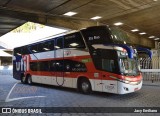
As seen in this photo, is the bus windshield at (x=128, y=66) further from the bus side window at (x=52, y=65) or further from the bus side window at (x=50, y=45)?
the bus side window at (x=50, y=45)

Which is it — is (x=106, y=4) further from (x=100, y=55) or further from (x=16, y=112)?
(x=16, y=112)

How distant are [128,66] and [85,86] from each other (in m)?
2.72

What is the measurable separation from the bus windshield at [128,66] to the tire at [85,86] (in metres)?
2.33

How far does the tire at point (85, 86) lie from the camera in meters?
11.9

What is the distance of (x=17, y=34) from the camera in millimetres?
35281

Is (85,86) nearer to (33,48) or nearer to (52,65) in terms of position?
(52,65)

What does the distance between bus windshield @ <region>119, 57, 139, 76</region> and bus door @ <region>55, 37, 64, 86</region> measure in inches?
177

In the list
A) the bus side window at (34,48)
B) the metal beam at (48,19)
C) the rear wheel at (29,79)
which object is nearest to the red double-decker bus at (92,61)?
the bus side window at (34,48)

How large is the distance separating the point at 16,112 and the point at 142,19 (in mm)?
12249

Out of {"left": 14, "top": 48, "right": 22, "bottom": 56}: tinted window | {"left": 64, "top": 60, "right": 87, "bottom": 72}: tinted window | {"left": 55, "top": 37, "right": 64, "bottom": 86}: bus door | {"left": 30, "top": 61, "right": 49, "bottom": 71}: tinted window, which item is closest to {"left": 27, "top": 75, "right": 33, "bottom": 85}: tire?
{"left": 30, "top": 61, "right": 49, "bottom": 71}: tinted window

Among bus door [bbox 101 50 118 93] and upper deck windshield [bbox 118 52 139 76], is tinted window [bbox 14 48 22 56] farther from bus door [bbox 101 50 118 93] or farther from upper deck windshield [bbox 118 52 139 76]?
upper deck windshield [bbox 118 52 139 76]

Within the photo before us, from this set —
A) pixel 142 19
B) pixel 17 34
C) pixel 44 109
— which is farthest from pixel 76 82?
pixel 17 34

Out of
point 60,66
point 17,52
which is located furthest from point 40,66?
point 17,52

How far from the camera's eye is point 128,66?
10.8 meters
